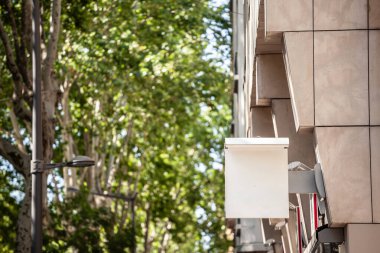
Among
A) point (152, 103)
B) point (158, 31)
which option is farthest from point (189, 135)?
point (158, 31)

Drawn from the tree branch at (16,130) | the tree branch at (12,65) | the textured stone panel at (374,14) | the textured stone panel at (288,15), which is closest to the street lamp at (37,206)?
the tree branch at (12,65)

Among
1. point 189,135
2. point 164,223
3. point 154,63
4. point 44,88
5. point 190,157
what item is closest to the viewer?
point 44,88

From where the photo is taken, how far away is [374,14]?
12109 mm

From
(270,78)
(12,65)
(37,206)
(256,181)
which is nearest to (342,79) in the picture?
(256,181)

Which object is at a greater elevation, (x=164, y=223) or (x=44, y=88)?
(x=44, y=88)

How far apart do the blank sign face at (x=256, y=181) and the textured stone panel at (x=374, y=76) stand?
37.3 inches

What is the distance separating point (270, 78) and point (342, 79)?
369 centimetres

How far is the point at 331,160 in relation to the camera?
38.7ft

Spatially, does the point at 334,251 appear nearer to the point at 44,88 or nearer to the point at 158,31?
the point at 44,88

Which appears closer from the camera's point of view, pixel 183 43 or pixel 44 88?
pixel 44 88

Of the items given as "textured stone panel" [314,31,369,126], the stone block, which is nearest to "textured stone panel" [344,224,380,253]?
"textured stone panel" [314,31,369,126]

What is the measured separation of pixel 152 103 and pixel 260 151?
76.7ft

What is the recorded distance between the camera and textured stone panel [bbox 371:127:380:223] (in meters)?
11.6

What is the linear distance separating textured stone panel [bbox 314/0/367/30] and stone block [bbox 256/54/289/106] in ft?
10.3
